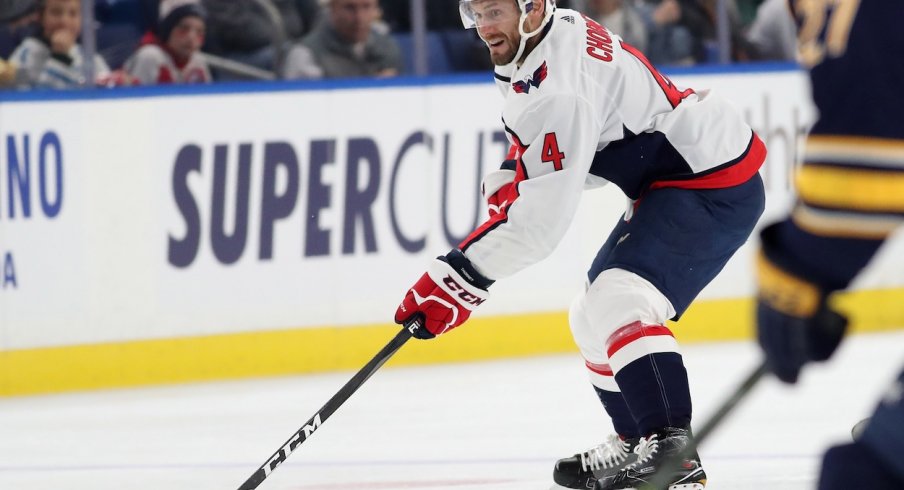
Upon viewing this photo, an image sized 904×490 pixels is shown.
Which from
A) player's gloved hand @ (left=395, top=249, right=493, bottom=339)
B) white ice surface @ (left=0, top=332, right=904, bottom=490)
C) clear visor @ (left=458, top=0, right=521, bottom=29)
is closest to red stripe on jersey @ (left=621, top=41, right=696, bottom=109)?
clear visor @ (left=458, top=0, right=521, bottom=29)

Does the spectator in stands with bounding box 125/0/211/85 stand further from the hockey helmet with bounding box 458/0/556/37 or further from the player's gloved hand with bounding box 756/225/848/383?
the player's gloved hand with bounding box 756/225/848/383

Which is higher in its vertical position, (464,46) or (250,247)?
(464,46)

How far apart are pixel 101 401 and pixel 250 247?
739 millimetres

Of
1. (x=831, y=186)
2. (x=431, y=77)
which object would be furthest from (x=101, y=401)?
(x=831, y=186)

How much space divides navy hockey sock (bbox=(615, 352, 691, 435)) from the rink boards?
2505 mm

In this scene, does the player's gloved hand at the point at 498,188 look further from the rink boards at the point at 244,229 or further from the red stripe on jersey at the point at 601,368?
the rink boards at the point at 244,229

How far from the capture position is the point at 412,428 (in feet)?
13.7

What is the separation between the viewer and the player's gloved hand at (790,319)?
4.80 ft

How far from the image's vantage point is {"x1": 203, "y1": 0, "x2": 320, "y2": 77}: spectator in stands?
17.4 feet

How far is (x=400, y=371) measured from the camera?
17.2 ft

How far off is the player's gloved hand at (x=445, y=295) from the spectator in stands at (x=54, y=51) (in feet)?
8.21

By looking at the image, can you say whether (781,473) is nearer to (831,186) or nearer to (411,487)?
(411,487)

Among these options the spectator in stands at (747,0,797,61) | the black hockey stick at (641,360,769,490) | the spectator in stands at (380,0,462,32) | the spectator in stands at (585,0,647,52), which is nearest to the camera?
the black hockey stick at (641,360,769,490)

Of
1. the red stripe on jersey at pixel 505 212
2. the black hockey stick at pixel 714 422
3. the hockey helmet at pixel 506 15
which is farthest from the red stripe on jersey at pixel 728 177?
the black hockey stick at pixel 714 422
